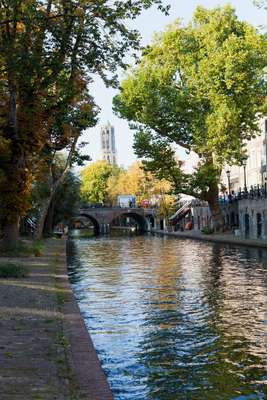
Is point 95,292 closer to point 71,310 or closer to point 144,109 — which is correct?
point 71,310

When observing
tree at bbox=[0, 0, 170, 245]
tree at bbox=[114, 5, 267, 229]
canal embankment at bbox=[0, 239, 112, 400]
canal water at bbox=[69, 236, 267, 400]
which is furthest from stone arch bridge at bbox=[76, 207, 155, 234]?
canal embankment at bbox=[0, 239, 112, 400]

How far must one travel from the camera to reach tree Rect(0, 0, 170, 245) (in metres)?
21.0

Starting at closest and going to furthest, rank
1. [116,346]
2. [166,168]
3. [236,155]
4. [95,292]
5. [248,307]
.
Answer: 1. [116,346]
2. [248,307]
3. [95,292]
4. [236,155]
5. [166,168]

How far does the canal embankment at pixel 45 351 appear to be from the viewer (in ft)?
25.6

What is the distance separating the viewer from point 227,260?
109ft

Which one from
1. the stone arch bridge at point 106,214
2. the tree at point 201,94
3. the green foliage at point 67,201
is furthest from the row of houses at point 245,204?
the green foliage at point 67,201

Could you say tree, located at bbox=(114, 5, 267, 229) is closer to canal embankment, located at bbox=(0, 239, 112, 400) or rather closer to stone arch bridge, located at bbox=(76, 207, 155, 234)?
canal embankment, located at bbox=(0, 239, 112, 400)

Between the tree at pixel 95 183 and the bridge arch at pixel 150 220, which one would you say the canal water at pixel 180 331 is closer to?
the bridge arch at pixel 150 220

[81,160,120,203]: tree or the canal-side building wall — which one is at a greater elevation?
[81,160,120,203]: tree

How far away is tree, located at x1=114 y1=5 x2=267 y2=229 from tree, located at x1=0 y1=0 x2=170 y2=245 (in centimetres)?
2355

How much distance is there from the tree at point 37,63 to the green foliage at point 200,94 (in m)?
23.6

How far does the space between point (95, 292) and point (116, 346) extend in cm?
865

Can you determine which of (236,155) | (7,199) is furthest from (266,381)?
(236,155)

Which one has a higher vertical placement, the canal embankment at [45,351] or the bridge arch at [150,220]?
the bridge arch at [150,220]
